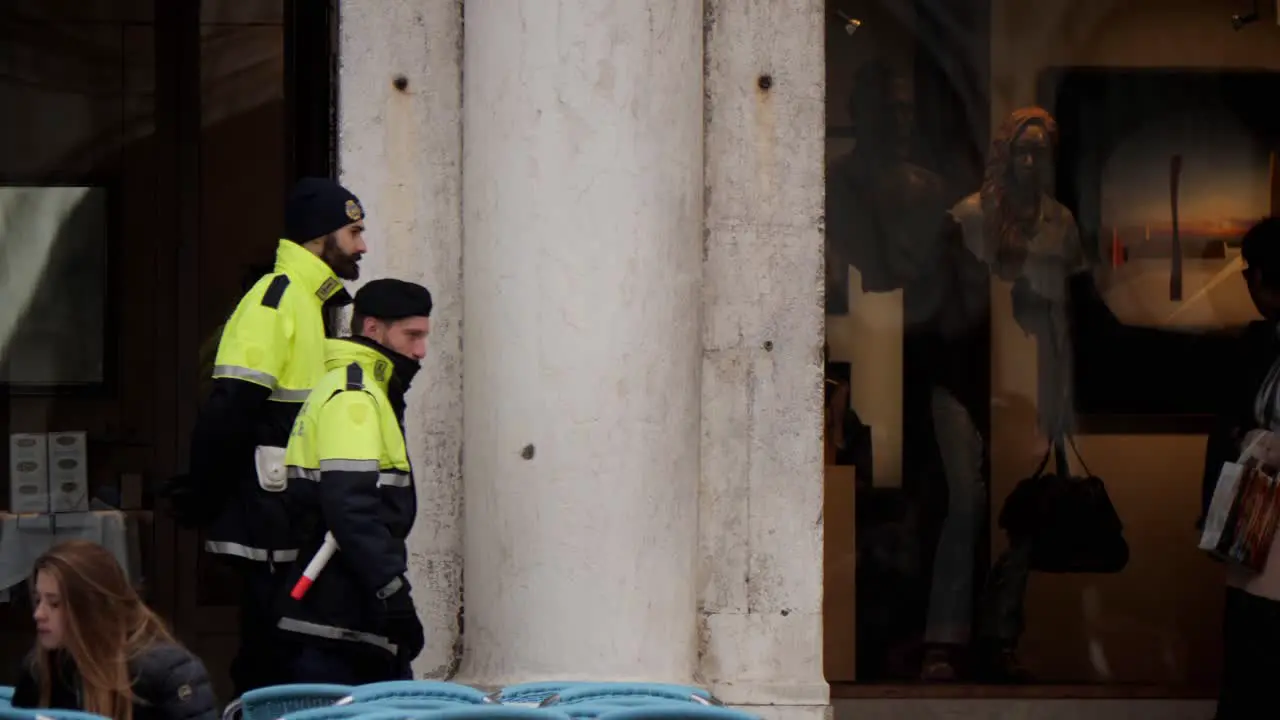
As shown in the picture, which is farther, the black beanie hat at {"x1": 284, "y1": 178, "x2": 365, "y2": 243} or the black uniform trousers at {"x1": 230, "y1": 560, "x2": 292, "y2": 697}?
the black beanie hat at {"x1": 284, "y1": 178, "x2": 365, "y2": 243}

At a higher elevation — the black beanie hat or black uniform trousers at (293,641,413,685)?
the black beanie hat

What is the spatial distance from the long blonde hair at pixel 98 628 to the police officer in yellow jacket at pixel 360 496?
0.97 metres

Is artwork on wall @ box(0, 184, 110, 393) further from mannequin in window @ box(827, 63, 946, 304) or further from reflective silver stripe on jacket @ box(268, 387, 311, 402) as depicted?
mannequin in window @ box(827, 63, 946, 304)

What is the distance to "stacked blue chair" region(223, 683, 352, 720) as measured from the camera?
562 cm

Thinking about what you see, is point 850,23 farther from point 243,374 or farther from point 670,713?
point 670,713

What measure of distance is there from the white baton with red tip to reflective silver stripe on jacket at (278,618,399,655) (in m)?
0.08

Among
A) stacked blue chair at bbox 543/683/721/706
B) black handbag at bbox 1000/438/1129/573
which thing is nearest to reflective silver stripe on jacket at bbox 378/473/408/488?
stacked blue chair at bbox 543/683/721/706

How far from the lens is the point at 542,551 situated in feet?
25.1

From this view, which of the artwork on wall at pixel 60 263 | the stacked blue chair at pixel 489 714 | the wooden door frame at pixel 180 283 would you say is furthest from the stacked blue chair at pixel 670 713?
the artwork on wall at pixel 60 263

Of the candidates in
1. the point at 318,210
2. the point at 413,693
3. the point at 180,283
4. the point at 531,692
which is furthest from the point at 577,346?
the point at 180,283

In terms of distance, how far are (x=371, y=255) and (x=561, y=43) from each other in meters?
0.98

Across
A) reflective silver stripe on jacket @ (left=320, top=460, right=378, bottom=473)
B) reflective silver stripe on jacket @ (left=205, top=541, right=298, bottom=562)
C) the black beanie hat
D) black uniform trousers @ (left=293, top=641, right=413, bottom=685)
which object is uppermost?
the black beanie hat

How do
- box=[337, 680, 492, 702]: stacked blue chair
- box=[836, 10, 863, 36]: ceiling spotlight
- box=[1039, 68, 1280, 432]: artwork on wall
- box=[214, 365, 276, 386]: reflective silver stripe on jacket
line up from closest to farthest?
box=[337, 680, 492, 702]: stacked blue chair → box=[214, 365, 276, 386]: reflective silver stripe on jacket → box=[836, 10, 863, 36]: ceiling spotlight → box=[1039, 68, 1280, 432]: artwork on wall

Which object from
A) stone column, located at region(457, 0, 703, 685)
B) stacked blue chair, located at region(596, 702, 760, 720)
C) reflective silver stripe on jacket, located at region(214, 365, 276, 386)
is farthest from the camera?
stone column, located at region(457, 0, 703, 685)
